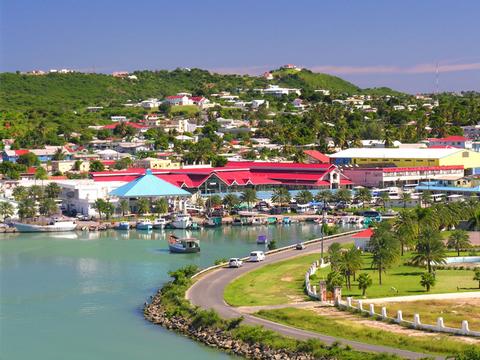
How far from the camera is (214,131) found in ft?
325

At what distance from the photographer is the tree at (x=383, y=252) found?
31.6 meters

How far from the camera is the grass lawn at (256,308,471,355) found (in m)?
22.1

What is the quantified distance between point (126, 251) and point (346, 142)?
48847mm

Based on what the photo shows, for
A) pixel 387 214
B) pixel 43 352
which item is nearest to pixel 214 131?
pixel 387 214

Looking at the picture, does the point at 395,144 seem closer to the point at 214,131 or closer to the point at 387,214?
the point at 214,131

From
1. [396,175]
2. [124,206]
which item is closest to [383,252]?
[124,206]

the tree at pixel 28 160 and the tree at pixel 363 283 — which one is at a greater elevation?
the tree at pixel 28 160

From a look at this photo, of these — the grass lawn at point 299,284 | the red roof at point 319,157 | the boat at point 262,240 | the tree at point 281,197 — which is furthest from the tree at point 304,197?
the grass lawn at point 299,284

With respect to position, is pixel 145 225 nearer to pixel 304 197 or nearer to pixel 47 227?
pixel 47 227

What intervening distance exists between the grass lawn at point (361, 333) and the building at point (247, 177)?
120 feet

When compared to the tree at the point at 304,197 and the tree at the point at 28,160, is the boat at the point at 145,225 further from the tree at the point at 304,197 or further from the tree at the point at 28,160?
the tree at the point at 28,160

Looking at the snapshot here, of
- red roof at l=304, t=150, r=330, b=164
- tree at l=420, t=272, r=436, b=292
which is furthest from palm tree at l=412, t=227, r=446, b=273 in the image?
red roof at l=304, t=150, r=330, b=164

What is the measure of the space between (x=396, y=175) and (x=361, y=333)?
4455 cm

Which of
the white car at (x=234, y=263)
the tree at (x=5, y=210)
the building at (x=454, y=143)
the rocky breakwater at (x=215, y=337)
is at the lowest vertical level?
the rocky breakwater at (x=215, y=337)
